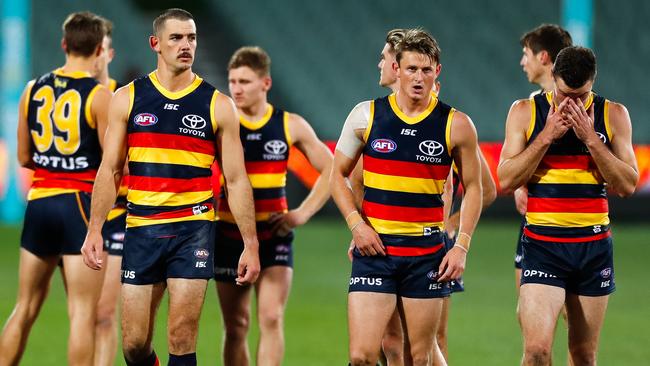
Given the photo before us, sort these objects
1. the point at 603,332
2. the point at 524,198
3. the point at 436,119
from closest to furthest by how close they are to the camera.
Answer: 1. the point at 436,119
2. the point at 524,198
3. the point at 603,332

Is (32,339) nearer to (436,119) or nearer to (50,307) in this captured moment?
(50,307)

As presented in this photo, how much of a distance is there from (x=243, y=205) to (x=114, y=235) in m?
1.61

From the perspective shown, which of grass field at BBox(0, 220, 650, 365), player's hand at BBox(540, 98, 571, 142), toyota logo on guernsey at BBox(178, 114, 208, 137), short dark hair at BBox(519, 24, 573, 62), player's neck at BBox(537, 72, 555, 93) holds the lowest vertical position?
grass field at BBox(0, 220, 650, 365)

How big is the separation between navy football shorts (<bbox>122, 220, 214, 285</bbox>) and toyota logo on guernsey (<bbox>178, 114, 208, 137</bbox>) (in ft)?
1.70

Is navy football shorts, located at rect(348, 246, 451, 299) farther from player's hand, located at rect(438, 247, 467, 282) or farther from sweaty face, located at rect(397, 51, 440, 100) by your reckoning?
sweaty face, located at rect(397, 51, 440, 100)

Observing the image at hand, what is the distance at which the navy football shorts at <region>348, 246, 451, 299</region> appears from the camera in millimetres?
6078

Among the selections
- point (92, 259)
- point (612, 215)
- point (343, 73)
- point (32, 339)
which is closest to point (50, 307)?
point (32, 339)

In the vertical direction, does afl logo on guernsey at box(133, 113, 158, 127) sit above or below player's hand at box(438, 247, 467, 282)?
above

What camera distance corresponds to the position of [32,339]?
9414mm

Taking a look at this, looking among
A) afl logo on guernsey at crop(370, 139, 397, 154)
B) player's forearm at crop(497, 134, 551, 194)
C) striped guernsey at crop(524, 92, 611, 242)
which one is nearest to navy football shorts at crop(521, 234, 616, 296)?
striped guernsey at crop(524, 92, 611, 242)

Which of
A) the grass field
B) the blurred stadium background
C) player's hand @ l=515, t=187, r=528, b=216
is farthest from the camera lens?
the blurred stadium background

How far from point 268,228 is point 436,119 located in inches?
74.1

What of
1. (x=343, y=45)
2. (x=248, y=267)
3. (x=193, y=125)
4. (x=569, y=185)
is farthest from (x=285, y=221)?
(x=343, y=45)

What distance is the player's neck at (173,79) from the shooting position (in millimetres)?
6332
